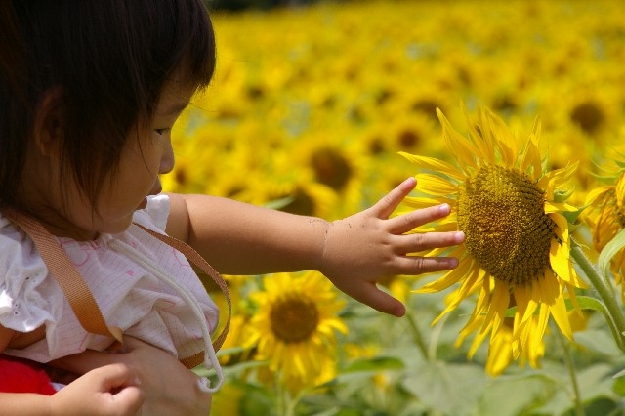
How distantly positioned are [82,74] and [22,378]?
1.06 ft

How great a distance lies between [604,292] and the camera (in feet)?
4.52

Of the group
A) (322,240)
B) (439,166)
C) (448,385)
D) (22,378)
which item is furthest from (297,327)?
(22,378)

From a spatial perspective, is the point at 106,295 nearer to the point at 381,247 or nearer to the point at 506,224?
the point at 381,247

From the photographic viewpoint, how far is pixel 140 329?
4.44ft

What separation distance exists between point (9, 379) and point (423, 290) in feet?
1.74

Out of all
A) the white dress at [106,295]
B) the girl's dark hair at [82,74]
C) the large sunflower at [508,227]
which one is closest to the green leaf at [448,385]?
the large sunflower at [508,227]

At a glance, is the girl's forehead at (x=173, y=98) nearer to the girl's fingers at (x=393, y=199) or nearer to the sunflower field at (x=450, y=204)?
the sunflower field at (x=450, y=204)

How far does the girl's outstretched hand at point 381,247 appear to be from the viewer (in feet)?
4.66

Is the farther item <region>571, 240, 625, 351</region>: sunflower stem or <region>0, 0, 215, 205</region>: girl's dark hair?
<region>571, 240, 625, 351</region>: sunflower stem

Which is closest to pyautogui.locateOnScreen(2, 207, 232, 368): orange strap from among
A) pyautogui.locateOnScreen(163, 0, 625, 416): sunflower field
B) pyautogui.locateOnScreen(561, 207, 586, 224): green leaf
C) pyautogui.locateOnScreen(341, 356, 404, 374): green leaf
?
pyautogui.locateOnScreen(163, 0, 625, 416): sunflower field

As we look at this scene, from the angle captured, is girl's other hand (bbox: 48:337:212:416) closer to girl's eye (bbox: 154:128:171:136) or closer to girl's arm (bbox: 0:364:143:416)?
girl's arm (bbox: 0:364:143:416)

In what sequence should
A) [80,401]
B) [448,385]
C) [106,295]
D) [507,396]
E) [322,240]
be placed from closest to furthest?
1. [80,401]
2. [106,295]
3. [322,240]
4. [507,396]
5. [448,385]

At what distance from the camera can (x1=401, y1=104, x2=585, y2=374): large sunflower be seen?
4.49 ft

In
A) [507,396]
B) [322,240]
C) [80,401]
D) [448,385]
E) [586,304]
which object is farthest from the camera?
[448,385]
